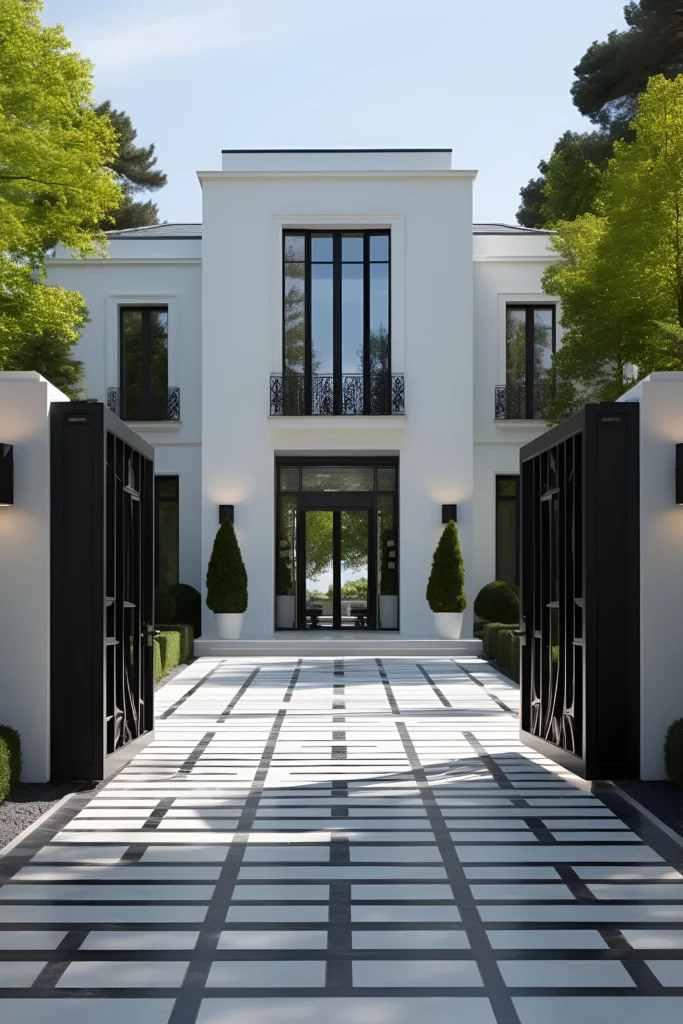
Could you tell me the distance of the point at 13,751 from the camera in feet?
24.3

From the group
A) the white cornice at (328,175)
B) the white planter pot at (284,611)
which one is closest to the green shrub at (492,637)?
the white planter pot at (284,611)

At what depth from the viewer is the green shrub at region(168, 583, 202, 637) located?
21.1m

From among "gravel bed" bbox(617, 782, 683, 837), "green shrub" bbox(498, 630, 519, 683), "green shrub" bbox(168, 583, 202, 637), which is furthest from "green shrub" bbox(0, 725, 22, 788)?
"green shrub" bbox(168, 583, 202, 637)

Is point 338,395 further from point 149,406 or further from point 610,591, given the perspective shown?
point 610,591

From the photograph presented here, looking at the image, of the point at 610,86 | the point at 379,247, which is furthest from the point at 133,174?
the point at 379,247

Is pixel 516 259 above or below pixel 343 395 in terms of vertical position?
above

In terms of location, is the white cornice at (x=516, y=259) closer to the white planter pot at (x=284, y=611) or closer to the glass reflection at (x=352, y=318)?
the glass reflection at (x=352, y=318)

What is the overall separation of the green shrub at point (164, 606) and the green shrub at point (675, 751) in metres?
13.4

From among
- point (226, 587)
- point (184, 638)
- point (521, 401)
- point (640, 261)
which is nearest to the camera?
point (640, 261)

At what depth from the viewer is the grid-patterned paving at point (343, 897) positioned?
12.9 feet

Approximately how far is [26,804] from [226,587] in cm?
1316

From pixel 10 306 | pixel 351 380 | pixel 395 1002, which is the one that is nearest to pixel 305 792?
pixel 395 1002

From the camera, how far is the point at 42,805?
7102mm

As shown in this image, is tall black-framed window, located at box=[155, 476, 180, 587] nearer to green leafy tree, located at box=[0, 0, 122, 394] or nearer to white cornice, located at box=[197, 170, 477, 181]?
green leafy tree, located at box=[0, 0, 122, 394]
